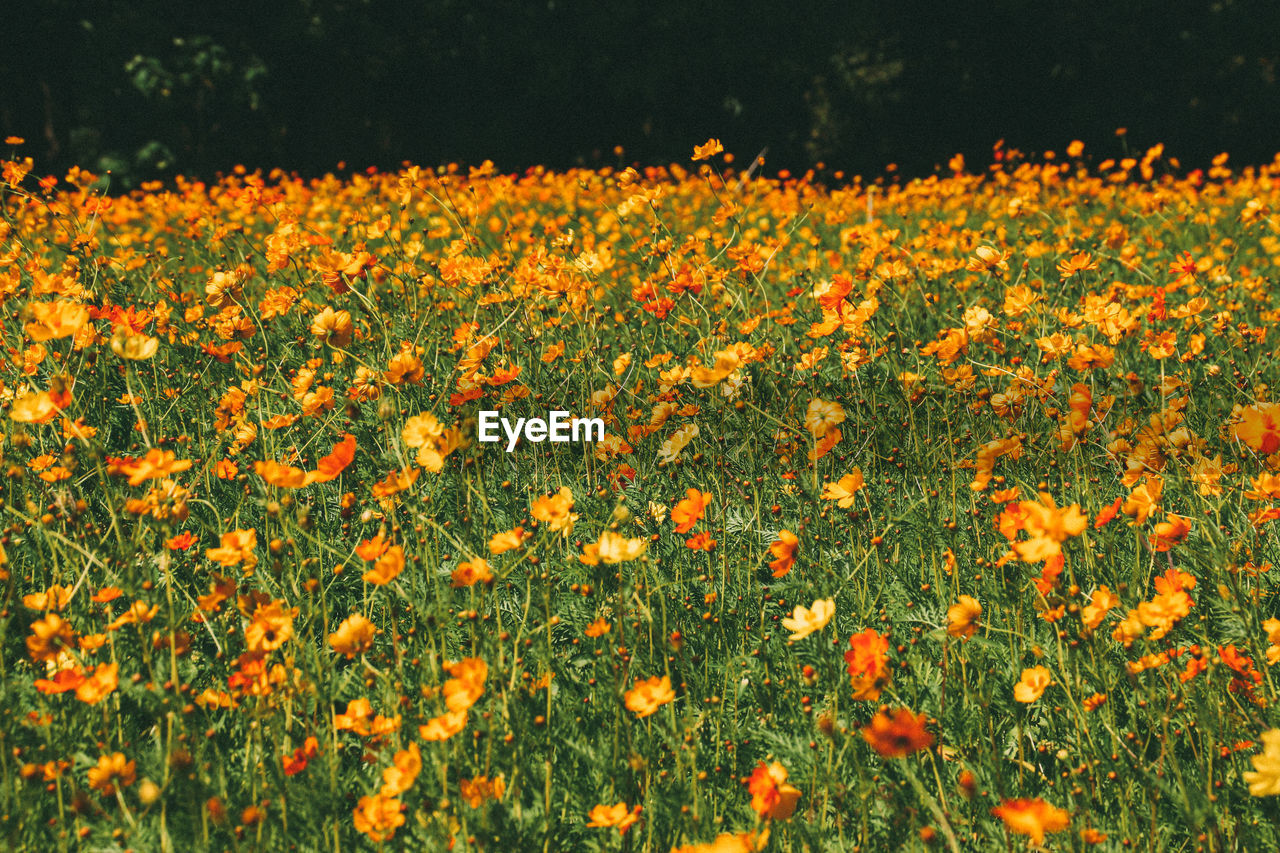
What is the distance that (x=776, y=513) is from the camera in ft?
5.89

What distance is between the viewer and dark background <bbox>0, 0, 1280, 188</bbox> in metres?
10.2

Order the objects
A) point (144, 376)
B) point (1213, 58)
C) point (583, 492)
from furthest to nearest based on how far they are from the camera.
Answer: point (1213, 58) → point (144, 376) → point (583, 492)

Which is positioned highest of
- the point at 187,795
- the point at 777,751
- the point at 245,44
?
the point at 245,44

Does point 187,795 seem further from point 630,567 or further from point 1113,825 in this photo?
point 1113,825

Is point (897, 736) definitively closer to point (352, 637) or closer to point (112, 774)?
point (352, 637)

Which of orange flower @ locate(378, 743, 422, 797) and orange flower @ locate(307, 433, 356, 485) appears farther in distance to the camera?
orange flower @ locate(307, 433, 356, 485)

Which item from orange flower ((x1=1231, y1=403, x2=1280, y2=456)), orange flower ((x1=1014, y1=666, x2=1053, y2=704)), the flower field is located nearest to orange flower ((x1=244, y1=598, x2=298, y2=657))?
the flower field

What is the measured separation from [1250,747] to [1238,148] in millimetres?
16103

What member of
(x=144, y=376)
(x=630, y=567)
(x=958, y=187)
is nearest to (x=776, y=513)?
(x=630, y=567)

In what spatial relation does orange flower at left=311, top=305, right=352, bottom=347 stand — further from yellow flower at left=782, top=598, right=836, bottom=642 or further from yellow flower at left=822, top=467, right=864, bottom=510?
yellow flower at left=782, top=598, right=836, bottom=642

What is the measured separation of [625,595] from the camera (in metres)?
1.48

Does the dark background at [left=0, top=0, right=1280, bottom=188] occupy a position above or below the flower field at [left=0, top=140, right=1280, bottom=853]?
above

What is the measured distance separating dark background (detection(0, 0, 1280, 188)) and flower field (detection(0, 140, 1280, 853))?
29.4 ft

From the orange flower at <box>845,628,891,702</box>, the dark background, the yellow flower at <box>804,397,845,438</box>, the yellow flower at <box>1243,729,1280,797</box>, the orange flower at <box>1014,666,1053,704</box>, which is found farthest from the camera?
the dark background
